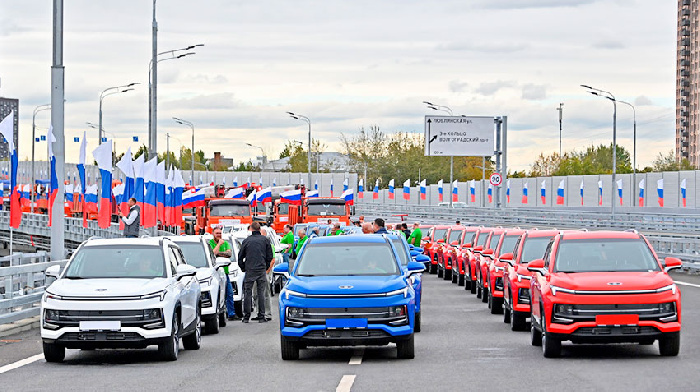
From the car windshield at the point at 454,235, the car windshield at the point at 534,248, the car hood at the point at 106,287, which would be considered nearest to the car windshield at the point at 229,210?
the car windshield at the point at 454,235

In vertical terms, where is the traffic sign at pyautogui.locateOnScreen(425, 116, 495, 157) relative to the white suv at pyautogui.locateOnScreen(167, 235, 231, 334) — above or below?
above

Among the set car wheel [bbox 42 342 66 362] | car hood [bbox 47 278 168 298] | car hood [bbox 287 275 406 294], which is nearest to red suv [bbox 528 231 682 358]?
car hood [bbox 287 275 406 294]

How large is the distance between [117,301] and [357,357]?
3.14 m

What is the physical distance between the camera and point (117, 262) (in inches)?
622

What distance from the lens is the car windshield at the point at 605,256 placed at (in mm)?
15555

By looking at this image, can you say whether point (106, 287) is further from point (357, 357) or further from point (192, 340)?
point (357, 357)

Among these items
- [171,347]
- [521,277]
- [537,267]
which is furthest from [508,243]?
[171,347]

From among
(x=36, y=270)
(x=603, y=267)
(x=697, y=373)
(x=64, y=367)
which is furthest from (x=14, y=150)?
(x=697, y=373)

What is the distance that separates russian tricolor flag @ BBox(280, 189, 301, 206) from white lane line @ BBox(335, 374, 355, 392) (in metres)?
46.5

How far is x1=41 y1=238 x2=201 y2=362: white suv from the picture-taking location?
1456 centimetres

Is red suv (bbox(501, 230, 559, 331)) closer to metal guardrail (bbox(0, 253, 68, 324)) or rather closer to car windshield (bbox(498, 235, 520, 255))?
car windshield (bbox(498, 235, 520, 255))

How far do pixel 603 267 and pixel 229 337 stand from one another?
638cm

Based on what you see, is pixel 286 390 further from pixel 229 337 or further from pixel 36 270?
pixel 36 270

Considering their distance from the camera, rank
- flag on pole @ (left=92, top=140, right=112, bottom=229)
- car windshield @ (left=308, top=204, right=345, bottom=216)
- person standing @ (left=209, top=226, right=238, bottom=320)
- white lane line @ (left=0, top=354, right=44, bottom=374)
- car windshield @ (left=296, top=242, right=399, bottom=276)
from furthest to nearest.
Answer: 1. car windshield @ (left=308, top=204, right=345, bottom=216)
2. flag on pole @ (left=92, top=140, right=112, bottom=229)
3. person standing @ (left=209, top=226, right=238, bottom=320)
4. car windshield @ (left=296, top=242, right=399, bottom=276)
5. white lane line @ (left=0, top=354, right=44, bottom=374)
